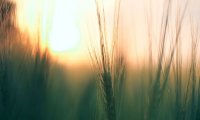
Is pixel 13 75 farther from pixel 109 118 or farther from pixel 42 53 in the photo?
Answer: pixel 109 118

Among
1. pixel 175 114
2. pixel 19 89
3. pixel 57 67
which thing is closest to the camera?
pixel 175 114

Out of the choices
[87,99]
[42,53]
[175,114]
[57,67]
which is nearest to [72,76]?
[57,67]

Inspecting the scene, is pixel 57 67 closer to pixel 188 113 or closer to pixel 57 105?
pixel 57 105

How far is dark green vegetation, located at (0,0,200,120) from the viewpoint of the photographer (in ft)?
5.39

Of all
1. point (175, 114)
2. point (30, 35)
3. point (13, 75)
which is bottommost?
point (175, 114)

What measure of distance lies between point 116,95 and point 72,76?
0.87 meters

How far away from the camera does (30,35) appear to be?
212cm

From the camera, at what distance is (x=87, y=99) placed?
2.17 meters

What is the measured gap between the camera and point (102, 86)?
1.64 metres

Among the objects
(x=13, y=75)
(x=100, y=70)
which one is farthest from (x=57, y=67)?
(x=100, y=70)

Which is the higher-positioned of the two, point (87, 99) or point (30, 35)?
point (30, 35)

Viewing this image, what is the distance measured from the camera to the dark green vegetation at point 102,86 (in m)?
1.64

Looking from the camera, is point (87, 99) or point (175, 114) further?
point (87, 99)

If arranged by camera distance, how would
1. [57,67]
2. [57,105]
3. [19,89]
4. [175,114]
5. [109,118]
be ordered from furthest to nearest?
1. [57,67]
2. [57,105]
3. [19,89]
4. [175,114]
5. [109,118]
